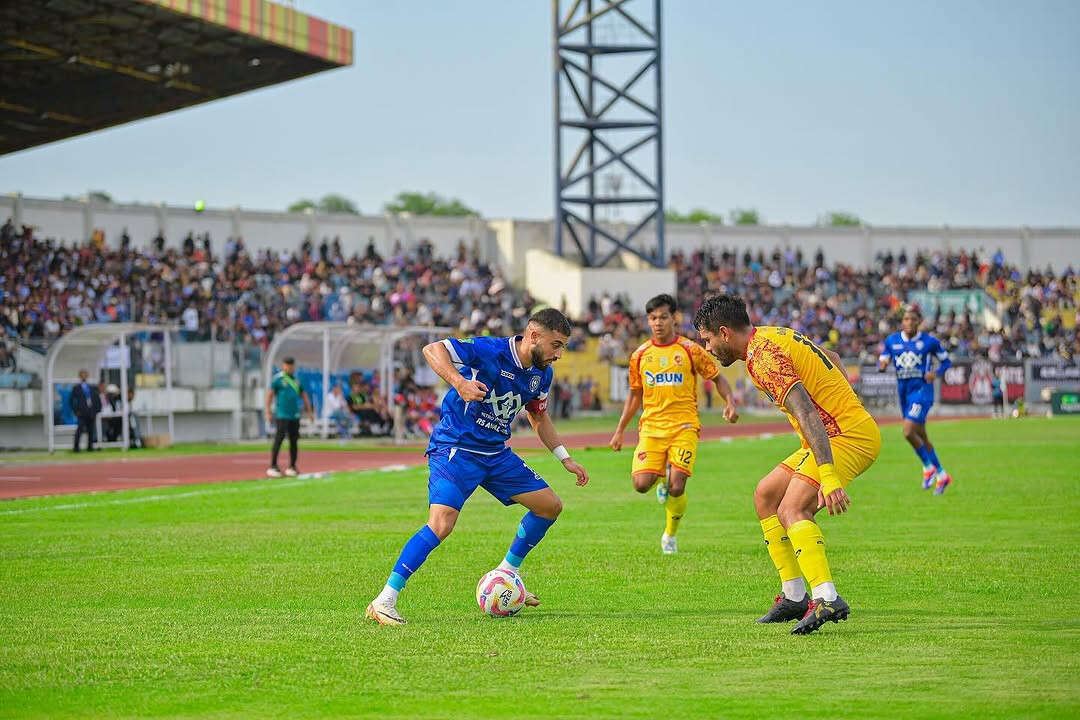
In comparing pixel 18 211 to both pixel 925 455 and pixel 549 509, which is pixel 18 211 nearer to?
pixel 925 455

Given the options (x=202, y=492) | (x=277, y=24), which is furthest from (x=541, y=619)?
(x=277, y=24)

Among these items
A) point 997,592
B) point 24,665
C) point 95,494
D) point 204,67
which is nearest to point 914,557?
point 997,592

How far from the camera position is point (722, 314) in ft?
28.7

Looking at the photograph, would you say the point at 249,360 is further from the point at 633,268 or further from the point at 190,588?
the point at 190,588

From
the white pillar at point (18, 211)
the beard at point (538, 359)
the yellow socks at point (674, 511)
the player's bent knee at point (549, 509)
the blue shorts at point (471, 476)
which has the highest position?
the white pillar at point (18, 211)

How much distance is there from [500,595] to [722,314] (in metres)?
2.45

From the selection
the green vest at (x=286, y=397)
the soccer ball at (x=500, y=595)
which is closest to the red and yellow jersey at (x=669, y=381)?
the soccer ball at (x=500, y=595)

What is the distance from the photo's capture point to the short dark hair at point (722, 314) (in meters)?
8.73

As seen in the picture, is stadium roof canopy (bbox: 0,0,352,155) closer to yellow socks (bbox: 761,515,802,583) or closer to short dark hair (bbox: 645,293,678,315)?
short dark hair (bbox: 645,293,678,315)

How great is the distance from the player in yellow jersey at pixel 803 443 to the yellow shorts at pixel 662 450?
172 inches

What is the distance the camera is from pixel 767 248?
69.9 metres

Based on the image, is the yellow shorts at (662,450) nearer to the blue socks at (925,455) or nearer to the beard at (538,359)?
the beard at (538,359)

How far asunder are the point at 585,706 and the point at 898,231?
227 feet

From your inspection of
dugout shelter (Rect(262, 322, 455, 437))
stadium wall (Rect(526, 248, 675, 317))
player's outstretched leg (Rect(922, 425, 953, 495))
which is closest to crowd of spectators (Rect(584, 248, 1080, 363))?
stadium wall (Rect(526, 248, 675, 317))
